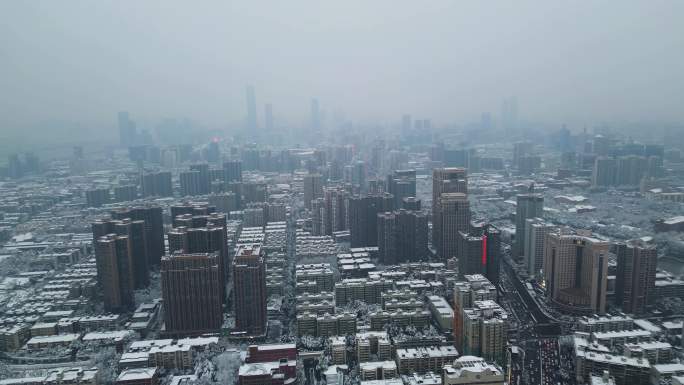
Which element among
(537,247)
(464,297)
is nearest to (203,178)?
(537,247)

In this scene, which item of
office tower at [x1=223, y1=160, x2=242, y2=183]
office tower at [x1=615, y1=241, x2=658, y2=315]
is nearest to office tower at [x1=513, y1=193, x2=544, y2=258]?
office tower at [x1=615, y1=241, x2=658, y2=315]

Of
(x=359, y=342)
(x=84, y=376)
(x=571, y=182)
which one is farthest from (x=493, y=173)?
(x=84, y=376)

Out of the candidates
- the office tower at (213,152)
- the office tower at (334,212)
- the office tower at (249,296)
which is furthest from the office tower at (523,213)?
the office tower at (213,152)

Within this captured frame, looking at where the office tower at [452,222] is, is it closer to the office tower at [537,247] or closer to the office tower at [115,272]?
the office tower at [537,247]

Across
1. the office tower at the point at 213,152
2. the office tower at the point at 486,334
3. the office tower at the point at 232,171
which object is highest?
the office tower at the point at 213,152

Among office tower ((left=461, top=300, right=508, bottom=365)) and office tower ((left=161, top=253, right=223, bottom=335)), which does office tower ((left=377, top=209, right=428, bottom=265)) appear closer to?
office tower ((left=461, top=300, right=508, bottom=365))
